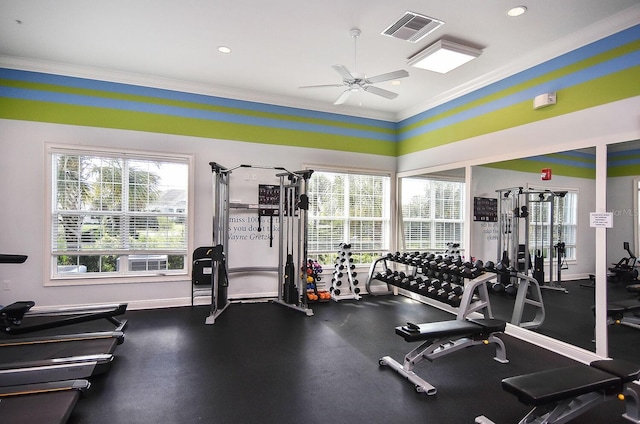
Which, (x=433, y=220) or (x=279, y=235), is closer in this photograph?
(x=279, y=235)

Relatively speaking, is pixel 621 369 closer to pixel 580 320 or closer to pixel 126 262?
pixel 580 320

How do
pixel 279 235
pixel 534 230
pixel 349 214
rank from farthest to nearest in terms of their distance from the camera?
pixel 349 214 → pixel 279 235 → pixel 534 230

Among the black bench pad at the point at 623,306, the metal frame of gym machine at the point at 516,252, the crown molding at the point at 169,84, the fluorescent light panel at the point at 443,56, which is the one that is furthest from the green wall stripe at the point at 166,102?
the black bench pad at the point at 623,306

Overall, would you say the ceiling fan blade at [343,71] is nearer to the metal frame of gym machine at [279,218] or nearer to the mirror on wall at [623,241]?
the metal frame of gym machine at [279,218]

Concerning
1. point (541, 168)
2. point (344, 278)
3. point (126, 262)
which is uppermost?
point (541, 168)

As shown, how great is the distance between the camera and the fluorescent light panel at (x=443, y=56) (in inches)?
132

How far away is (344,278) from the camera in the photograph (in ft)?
17.9

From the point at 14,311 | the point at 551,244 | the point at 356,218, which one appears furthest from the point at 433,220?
the point at 14,311

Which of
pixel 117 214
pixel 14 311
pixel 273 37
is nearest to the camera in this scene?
pixel 14 311

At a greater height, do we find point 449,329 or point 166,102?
point 166,102

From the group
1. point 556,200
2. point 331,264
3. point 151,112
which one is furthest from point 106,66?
point 556,200

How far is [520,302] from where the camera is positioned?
3648mm

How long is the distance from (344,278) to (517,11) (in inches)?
158

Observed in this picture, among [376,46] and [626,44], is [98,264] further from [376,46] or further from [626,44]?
[626,44]
